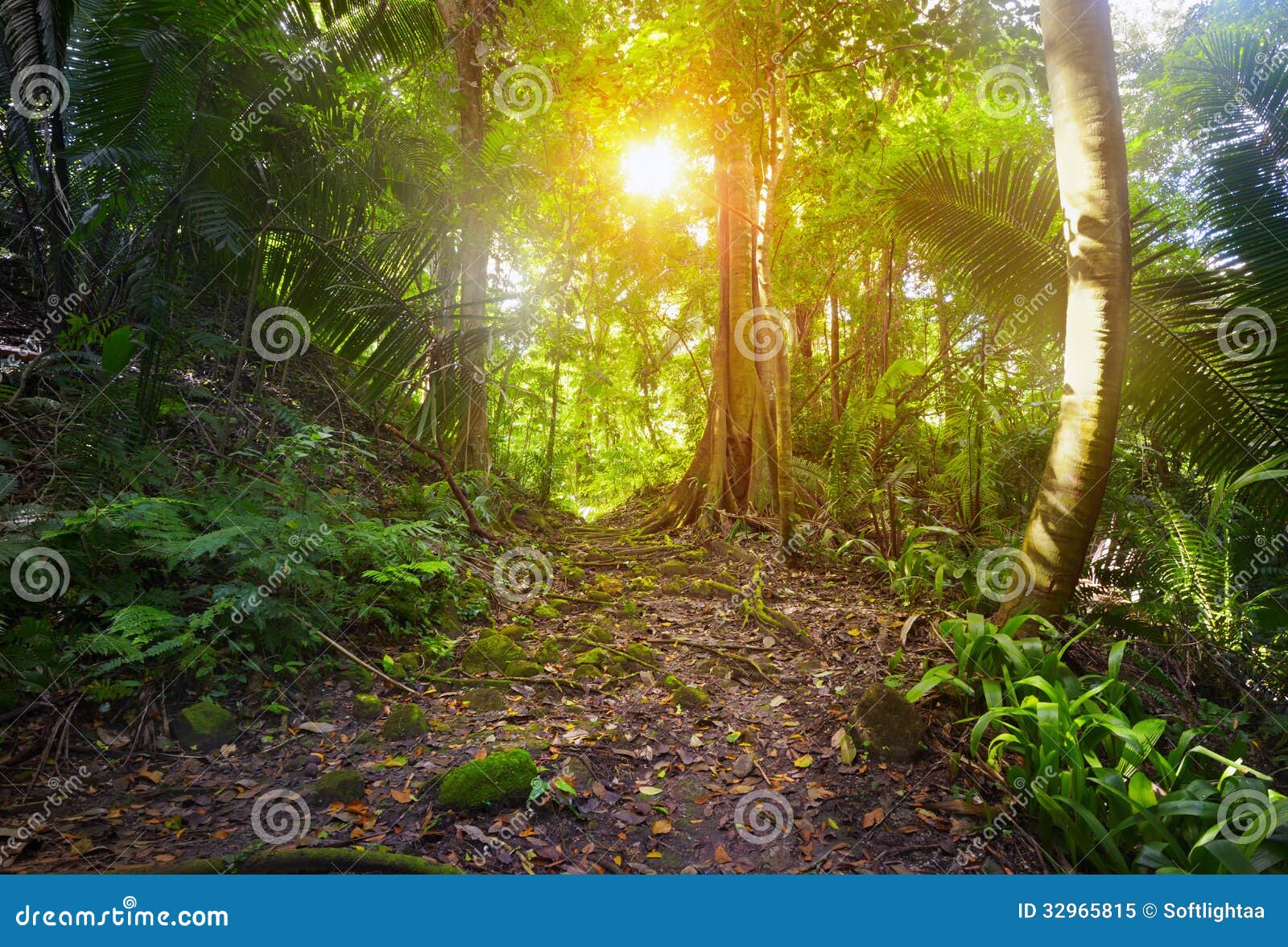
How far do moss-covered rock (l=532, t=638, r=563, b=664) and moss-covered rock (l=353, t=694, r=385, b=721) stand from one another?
3.37 feet

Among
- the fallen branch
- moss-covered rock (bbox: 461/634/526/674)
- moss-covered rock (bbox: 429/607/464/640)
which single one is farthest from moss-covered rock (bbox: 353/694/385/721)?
the fallen branch

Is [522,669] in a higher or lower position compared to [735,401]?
lower

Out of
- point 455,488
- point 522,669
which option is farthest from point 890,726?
point 455,488

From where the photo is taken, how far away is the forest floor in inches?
89.5

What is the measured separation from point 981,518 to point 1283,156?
9.66 ft

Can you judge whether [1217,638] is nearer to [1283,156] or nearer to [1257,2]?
[1283,156]

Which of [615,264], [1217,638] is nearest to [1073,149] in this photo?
[1217,638]

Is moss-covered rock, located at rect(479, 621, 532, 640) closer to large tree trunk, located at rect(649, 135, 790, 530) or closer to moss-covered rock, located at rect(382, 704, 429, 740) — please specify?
moss-covered rock, located at rect(382, 704, 429, 740)

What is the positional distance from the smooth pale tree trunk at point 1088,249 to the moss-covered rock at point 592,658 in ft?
8.60

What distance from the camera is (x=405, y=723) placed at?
10.1 feet

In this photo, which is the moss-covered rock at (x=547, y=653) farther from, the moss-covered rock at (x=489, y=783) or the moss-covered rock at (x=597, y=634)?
the moss-covered rock at (x=489, y=783)

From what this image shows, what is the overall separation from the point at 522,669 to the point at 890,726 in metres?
2.02

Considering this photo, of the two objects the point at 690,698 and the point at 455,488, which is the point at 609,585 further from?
the point at 690,698

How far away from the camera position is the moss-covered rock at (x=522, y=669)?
376 centimetres
